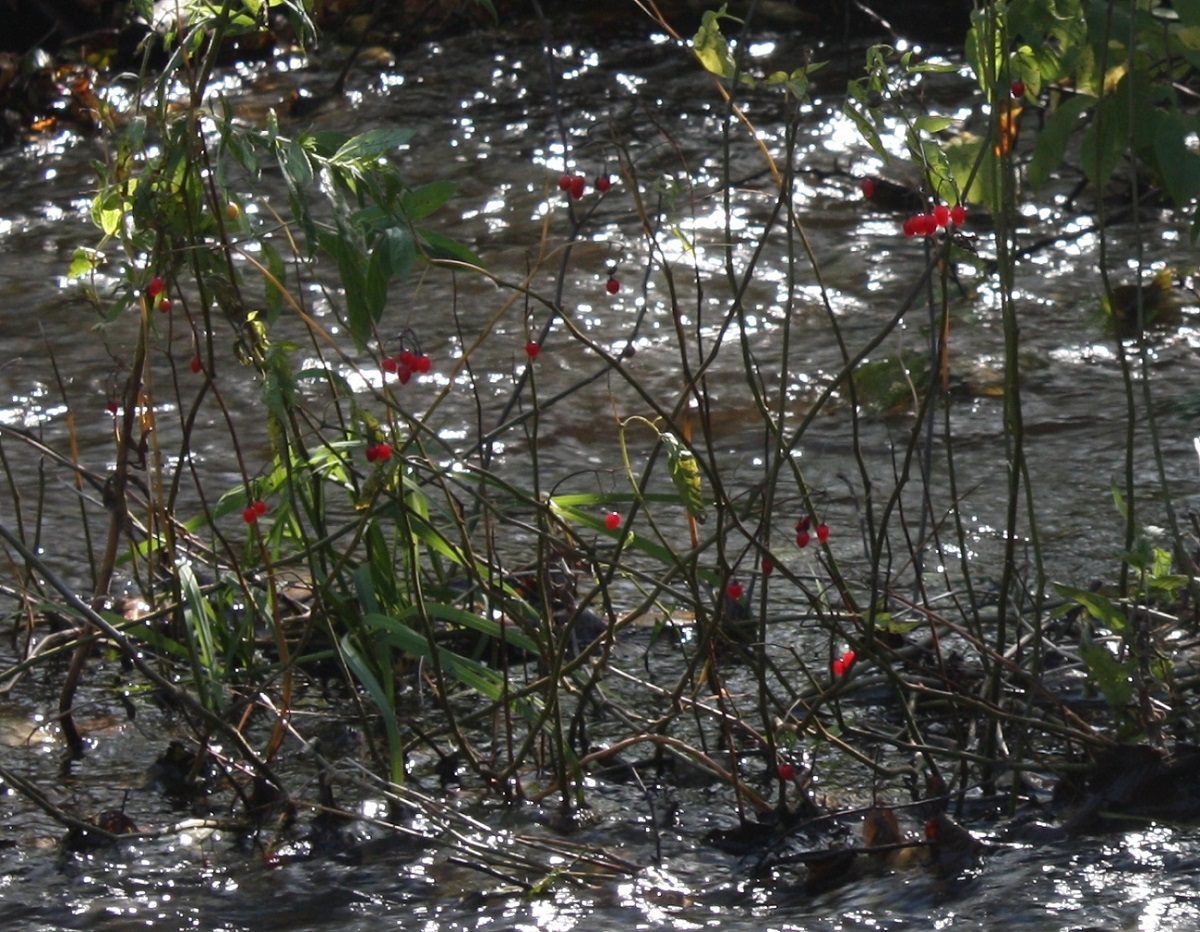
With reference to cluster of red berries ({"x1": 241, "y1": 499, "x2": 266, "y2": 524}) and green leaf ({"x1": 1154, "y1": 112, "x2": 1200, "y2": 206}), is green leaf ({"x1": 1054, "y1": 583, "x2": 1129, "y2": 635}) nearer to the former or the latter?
green leaf ({"x1": 1154, "y1": 112, "x2": 1200, "y2": 206})

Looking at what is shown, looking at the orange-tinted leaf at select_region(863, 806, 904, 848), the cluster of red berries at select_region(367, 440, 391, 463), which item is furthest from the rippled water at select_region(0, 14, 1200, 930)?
the cluster of red berries at select_region(367, 440, 391, 463)

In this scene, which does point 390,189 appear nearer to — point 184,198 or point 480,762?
point 184,198

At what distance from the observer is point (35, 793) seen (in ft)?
7.55

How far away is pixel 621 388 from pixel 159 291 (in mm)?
2631

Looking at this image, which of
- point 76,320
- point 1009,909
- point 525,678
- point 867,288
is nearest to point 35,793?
point 525,678

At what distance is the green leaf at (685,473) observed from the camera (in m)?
2.27

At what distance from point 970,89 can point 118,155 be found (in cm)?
566

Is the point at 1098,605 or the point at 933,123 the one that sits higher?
the point at 933,123

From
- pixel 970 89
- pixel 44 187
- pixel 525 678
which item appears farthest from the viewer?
pixel 970 89

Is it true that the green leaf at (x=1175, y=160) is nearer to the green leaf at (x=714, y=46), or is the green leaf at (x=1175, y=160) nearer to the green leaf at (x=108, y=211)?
the green leaf at (x=714, y=46)

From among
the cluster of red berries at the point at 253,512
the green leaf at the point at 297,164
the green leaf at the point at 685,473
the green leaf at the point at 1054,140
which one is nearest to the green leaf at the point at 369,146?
the green leaf at the point at 297,164

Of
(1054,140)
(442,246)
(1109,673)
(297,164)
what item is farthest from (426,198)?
(1109,673)

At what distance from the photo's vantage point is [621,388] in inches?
193

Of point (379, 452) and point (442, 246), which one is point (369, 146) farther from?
point (379, 452)
